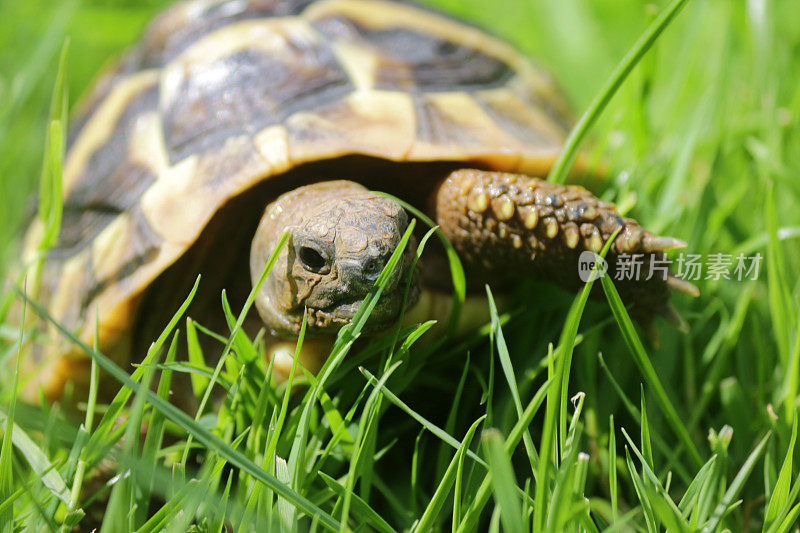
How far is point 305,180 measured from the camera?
4.89 feet

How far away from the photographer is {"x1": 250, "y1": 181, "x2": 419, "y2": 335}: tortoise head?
113cm

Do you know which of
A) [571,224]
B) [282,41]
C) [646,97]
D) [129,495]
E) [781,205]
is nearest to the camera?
[129,495]

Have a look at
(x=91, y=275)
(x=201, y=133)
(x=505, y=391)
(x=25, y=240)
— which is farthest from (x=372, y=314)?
(x=25, y=240)

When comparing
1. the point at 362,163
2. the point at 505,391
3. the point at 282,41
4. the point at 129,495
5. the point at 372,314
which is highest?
the point at 282,41

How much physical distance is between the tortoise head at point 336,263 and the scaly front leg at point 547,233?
219 mm

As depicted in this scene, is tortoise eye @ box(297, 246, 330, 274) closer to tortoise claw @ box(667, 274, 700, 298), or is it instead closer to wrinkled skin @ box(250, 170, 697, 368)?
wrinkled skin @ box(250, 170, 697, 368)

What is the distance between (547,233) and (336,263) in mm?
427

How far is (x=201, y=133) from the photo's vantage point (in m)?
1.53

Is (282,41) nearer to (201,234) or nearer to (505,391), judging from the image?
(201,234)

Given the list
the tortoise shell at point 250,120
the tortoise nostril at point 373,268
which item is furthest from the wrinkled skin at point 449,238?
the tortoise shell at point 250,120

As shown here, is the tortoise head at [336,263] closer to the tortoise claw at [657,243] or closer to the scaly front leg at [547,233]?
the scaly front leg at [547,233]

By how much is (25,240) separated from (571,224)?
1640mm

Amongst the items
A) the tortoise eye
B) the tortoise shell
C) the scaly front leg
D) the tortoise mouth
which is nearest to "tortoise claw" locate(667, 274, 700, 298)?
the scaly front leg

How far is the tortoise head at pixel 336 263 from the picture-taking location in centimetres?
113
